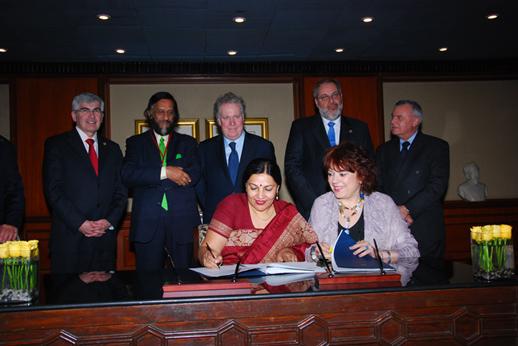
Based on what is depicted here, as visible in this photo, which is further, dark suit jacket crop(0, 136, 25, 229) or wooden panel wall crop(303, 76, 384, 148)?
wooden panel wall crop(303, 76, 384, 148)

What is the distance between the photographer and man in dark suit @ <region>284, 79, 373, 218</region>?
3.88 meters

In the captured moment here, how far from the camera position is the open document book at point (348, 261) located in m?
2.15

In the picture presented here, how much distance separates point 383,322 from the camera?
6.09ft

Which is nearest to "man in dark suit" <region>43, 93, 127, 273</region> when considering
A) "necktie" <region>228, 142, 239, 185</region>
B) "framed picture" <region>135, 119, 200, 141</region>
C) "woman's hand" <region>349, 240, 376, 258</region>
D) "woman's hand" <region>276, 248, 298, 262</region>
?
"necktie" <region>228, 142, 239, 185</region>

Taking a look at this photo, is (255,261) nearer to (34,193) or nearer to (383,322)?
(383,322)

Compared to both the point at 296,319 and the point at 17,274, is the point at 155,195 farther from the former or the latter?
the point at 296,319

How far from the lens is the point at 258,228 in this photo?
286 cm

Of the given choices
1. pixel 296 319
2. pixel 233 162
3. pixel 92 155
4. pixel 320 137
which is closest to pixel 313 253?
pixel 296 319

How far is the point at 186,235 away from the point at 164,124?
918mm

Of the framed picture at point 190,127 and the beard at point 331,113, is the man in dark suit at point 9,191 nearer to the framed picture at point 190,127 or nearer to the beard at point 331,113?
the beard at point 331,113

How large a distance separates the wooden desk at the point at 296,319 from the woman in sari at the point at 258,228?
0.84 metres

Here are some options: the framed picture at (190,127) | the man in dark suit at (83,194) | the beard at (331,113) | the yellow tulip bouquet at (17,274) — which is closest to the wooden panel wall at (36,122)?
the framed picture at (190,127)

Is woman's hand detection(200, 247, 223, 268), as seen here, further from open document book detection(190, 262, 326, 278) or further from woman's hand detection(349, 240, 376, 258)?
woman's hand detection(349, 240, 376, 258)

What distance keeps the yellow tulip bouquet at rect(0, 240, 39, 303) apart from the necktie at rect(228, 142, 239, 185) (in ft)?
6.61
